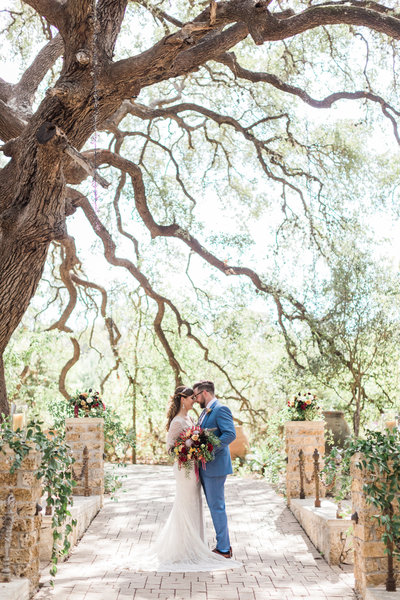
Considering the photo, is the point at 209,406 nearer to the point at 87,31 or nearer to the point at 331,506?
the point at 331,506

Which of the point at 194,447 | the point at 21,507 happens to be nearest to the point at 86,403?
the point at 194,447

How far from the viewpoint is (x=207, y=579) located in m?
5.51

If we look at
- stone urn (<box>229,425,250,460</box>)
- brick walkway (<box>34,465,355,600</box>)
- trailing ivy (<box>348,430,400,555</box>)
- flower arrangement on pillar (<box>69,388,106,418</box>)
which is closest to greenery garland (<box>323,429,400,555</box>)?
trailing ivy (<box>348,430,400,555</box>)

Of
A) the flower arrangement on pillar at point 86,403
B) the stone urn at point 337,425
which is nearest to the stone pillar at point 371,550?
the flower arrangement on pillar at point 86,403

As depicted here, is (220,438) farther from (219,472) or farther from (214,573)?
(214,573)

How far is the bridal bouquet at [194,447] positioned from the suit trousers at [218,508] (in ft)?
0.64

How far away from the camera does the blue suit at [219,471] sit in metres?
6.26

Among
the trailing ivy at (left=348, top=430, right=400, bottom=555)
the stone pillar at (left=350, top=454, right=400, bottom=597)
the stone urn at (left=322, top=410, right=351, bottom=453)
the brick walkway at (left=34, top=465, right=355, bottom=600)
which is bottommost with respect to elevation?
the brick walkway at (left=34, top=465, right=355, bottom=600)

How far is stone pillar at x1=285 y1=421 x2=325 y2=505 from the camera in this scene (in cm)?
882

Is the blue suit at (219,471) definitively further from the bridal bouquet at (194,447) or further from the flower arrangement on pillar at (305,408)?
the flower arrangement on pillar at (305,408)

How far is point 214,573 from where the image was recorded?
5.72 meters

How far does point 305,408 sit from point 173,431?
121 inches

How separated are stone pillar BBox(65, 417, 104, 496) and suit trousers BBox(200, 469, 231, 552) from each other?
244cm

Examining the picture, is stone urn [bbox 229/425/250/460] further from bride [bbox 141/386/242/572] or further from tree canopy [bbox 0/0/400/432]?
bride [bbox 141/386/242/572]
